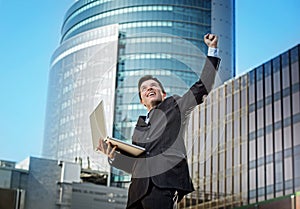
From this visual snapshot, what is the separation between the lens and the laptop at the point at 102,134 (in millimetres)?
3926

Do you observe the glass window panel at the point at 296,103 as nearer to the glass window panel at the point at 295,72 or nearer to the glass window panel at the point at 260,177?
the glass window panel at the point at 295,72

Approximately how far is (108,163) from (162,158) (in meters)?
0.43

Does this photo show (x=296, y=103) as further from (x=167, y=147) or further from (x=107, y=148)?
(x=107, y=148)

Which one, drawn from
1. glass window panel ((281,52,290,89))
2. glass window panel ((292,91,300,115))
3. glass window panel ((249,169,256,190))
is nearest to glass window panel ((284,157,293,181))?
glass window panel ((292,91,300,115))

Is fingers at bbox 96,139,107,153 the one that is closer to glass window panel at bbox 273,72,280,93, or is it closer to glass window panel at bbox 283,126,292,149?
glass window panel at bbox 283,126,292,149

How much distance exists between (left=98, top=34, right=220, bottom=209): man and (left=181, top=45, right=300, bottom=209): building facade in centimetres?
2335

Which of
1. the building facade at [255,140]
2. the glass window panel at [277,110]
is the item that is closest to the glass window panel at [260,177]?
the building facade at [255,140]

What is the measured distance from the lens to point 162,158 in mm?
3973

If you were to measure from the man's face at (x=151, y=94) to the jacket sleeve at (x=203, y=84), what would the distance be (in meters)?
0.18

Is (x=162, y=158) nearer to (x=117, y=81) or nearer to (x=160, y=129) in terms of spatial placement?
(x=160, y=129)

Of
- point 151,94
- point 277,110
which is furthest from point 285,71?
point 151,94

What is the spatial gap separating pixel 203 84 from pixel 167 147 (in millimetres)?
424

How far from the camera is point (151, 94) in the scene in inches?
163

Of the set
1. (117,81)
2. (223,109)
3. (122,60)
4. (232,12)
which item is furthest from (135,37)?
(223,109)
